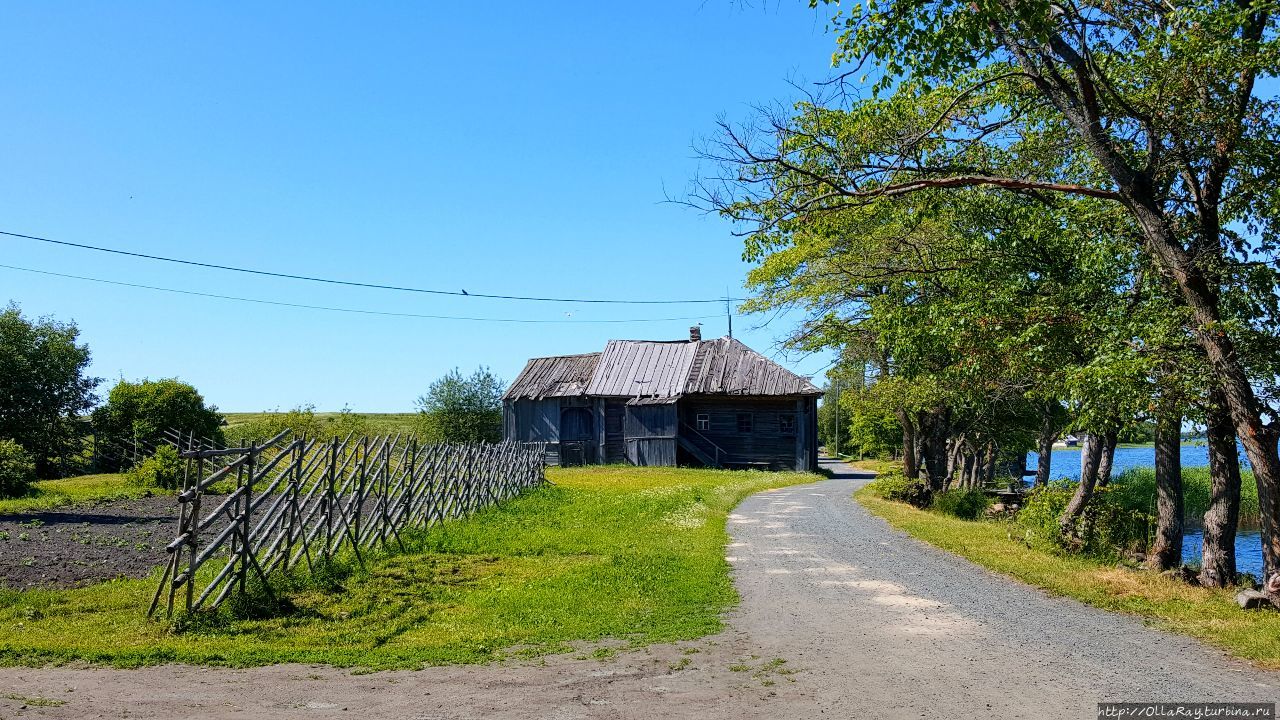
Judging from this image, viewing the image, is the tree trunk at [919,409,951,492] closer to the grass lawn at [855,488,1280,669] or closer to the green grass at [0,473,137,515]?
the grass lawn at [855,488,1280,669]

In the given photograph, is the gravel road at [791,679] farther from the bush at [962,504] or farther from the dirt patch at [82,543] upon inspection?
the bush at [962,504]

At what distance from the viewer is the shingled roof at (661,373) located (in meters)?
38.5

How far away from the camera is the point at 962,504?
2480cm

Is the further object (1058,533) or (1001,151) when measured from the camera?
(1058,533)

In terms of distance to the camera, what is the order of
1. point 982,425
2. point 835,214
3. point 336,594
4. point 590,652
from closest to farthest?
point 590,652, point 336,594, point 835,214, point 982,425

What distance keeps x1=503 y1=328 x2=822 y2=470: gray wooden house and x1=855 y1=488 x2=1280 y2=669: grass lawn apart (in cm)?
2130

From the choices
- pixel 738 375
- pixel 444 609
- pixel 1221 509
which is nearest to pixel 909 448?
pixel 738 375

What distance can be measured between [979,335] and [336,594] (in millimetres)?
9746

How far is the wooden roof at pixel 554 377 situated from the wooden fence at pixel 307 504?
1845cm

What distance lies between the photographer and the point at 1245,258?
11.8m

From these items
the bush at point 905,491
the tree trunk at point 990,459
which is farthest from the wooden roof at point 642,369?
the tree trunk at point 990,459

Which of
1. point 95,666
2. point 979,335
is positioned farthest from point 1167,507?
point 95,666

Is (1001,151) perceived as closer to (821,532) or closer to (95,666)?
(821,532)

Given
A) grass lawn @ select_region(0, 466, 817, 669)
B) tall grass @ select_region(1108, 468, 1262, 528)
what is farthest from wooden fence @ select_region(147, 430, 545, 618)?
tall grass @ select_region(1108, 468, 1262, 528)
